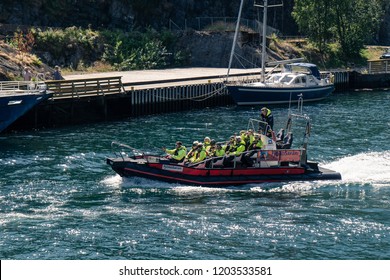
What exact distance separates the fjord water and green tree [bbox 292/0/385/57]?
4156 centimetres

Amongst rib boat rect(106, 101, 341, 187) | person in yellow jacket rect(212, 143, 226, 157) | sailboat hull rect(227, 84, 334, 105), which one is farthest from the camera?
sailboat hull rect(227, 84, 334, 105)

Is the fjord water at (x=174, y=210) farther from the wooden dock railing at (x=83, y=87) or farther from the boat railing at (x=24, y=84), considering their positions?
A: the wooden dock railing at (x=83, y=87)

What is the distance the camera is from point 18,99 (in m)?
55.1

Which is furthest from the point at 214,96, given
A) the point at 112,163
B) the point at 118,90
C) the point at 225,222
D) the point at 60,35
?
the point at 225,222

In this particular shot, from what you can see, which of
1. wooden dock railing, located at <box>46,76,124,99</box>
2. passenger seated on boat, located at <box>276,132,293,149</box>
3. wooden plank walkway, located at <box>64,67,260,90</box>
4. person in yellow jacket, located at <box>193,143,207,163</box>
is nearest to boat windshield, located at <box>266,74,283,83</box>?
wooden plank walkway, located at <box>64,67,260,90</box>

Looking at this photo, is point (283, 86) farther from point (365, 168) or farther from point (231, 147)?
point (231, 147)

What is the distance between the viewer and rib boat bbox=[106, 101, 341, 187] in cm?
4097

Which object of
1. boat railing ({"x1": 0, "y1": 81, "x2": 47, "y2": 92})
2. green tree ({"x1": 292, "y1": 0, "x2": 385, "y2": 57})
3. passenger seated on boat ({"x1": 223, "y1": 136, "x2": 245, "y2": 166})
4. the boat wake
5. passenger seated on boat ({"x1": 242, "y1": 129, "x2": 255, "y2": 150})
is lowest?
the boat wake

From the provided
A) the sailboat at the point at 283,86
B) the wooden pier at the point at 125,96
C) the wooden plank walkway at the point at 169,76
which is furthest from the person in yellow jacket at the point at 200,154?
the sailboat at the point at 283,86

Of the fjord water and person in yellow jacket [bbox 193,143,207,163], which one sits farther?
person in yellow jacket [bbox 193,143,207,163]

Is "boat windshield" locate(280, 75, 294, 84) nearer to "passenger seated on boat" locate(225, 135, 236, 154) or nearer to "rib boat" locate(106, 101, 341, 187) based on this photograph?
"rib boat" locate(106, 101, 341, 187)

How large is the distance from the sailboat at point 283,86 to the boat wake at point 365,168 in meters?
20.1

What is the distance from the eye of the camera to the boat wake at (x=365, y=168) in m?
43.1

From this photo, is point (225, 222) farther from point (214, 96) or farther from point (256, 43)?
point (256, 43)
